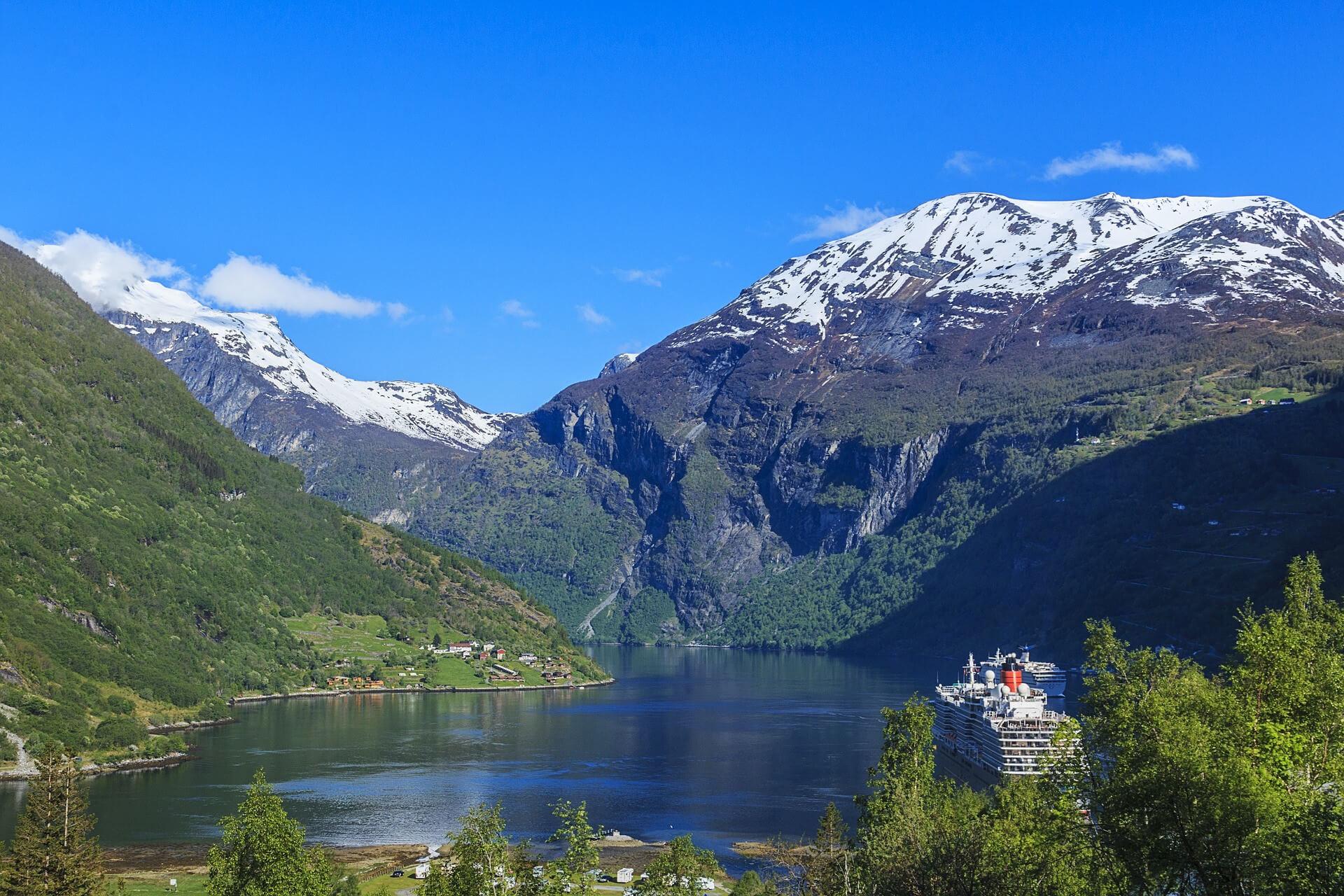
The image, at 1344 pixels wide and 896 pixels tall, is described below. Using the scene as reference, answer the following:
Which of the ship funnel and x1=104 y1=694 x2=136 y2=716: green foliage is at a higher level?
the ship funnel

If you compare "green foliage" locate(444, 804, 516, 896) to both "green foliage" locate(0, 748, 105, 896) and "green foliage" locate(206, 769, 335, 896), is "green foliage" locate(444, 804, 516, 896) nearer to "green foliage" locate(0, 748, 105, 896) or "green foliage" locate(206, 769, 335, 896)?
"green foliage" locate(206, 769, 335, 896)

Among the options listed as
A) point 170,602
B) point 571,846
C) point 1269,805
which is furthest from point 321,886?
point 170,602

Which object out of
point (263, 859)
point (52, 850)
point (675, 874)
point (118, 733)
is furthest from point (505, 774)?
point (263, 859)

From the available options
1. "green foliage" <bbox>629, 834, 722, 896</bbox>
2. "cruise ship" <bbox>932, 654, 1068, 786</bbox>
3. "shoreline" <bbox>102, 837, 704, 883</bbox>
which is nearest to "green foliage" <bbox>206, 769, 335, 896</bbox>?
"green foliage" <bbox>629, 834, 722, 896</bbox>

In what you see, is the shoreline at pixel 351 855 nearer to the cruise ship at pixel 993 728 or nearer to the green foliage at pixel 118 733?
the cruise ship at pixel 993 728

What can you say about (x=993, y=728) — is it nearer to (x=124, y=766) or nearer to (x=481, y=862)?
(x=481, y=862)

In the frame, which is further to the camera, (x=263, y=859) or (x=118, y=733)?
(x=118, y=733)

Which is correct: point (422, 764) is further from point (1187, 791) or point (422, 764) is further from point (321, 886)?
point (1187, 791)
